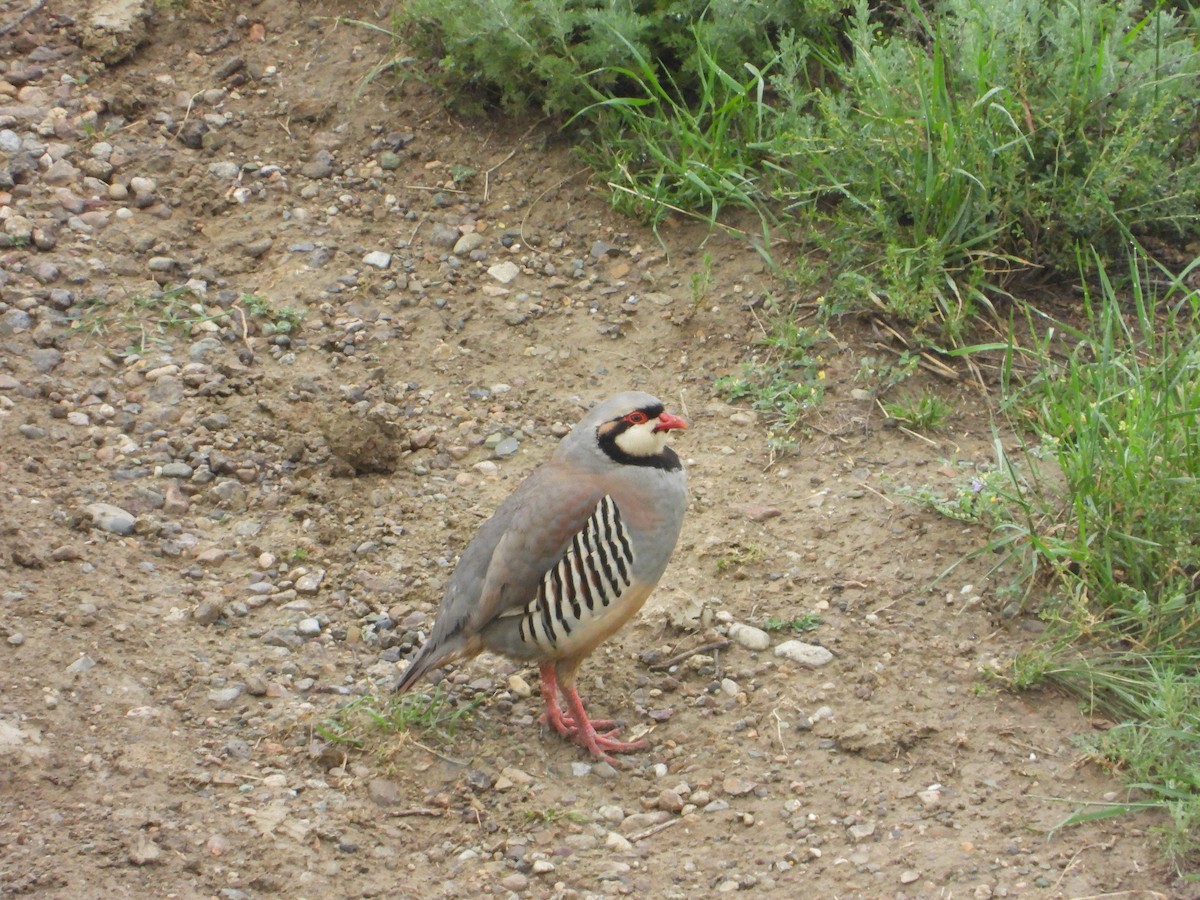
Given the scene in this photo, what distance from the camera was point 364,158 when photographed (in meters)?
6.46

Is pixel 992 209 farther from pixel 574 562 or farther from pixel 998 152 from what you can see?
pixel 574 562

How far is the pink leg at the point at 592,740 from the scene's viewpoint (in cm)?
415

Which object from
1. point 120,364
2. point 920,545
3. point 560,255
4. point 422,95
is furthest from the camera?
point 422,95

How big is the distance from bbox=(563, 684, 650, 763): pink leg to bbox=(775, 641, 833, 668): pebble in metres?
0.53

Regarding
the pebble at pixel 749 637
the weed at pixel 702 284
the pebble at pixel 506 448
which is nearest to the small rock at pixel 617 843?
the pebble at pixel 749 637

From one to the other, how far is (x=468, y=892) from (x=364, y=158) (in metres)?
3.85

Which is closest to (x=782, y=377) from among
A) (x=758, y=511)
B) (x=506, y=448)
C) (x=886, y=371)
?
(x=886, y=371)

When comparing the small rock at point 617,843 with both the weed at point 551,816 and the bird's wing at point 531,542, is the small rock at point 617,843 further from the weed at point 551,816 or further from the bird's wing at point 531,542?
the bird's wing at point 531,542

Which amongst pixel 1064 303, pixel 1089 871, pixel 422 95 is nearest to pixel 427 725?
pixel 1089 871

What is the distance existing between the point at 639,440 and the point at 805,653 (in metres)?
0.83

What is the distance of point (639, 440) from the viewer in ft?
14.1

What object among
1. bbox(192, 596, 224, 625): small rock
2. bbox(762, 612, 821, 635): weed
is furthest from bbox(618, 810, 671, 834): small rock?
bbox(192, 596, 224, 625): small rock

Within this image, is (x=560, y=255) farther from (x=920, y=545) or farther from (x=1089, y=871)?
(x=1089, y=871)

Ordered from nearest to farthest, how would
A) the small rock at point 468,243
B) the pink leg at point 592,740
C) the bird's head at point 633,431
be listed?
the pink leg at point 592,740 < the bird's head at point 633,431 < the small rock at point 468,243
